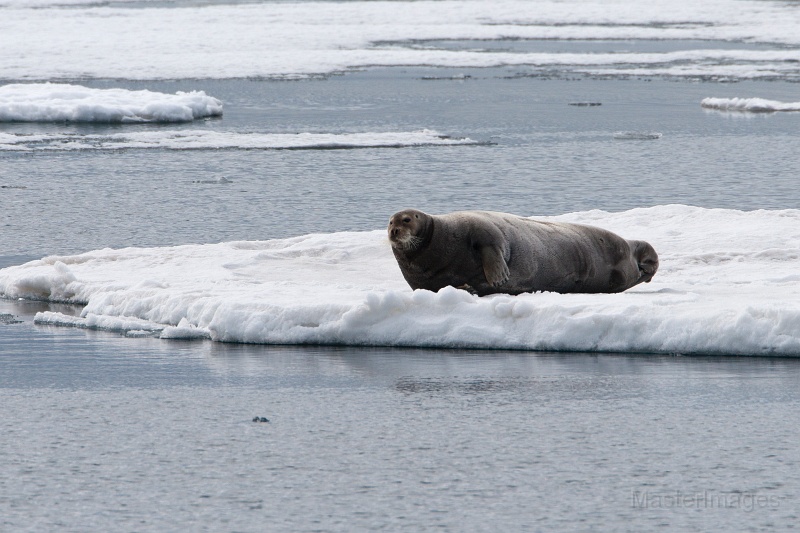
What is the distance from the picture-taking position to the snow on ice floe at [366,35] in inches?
960

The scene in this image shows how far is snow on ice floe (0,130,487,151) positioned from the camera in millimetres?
15523

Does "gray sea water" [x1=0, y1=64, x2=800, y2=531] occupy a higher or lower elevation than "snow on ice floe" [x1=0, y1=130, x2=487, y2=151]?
lower

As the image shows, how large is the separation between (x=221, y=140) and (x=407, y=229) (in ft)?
32.2

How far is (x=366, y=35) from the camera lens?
30.6 meters

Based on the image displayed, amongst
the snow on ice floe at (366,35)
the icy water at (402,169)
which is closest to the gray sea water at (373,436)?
the icy water at (402,169)

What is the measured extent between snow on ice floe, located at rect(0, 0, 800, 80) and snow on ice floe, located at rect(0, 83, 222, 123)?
4.14 metres

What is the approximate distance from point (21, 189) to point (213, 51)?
48.3 feet

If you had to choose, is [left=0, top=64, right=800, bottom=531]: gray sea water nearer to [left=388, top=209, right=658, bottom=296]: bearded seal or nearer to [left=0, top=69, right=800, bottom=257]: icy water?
[left=388, top=209, right=658, bottom=296]: bearded seal

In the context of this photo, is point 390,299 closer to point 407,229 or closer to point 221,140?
point 407,229

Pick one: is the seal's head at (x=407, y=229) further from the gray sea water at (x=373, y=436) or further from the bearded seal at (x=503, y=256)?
the gray sea water at (x=373, y=436)

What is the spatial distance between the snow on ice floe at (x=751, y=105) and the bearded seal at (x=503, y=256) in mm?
12122

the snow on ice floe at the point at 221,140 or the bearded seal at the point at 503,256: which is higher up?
the snow on ice floe at the point at 221,140

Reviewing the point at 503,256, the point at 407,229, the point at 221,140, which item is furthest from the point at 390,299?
the point at 221,140

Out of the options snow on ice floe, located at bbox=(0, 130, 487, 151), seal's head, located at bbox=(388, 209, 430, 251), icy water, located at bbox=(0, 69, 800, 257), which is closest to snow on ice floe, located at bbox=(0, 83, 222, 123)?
icy water, located at bbox=(0, 69, 800, 257)
